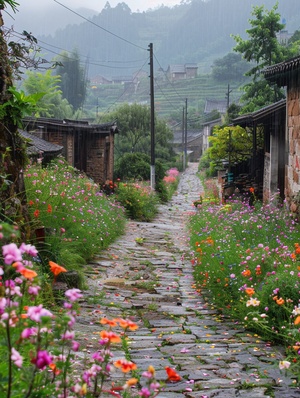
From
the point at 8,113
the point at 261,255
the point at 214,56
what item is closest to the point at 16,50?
the point at 8,113

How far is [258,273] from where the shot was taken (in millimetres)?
6965

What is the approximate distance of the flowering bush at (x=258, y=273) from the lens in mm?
5594

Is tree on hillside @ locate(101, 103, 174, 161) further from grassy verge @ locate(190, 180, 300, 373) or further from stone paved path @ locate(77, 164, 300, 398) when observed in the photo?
grassy verge @ locate(190, 180, 300, 373)

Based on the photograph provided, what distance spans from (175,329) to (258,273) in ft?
4.00

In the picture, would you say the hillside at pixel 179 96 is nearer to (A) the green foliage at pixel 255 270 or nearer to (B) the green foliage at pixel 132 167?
(B) the green foliage at pixel 132 167

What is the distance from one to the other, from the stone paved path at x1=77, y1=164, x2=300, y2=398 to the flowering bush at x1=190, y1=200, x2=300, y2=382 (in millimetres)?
210

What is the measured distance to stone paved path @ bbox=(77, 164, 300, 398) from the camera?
4273 millimetres

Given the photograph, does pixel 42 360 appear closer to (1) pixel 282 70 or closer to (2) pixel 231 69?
(1) pixel 282 70

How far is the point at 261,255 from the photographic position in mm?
7668

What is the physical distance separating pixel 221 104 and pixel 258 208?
234ft

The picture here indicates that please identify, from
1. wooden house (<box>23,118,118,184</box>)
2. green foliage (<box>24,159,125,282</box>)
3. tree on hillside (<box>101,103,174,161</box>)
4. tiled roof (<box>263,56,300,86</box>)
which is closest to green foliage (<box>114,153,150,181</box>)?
wooden house (<box>23,118,118,184</box>)

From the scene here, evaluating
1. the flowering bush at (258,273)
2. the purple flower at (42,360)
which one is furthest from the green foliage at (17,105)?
the purple flower at (42,360)

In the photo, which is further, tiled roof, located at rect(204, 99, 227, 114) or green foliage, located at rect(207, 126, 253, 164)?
tiled roof, located at rect(204, 99, 227, 114)

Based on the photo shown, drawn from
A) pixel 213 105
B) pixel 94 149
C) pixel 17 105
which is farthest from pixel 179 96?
pixel 17 105
